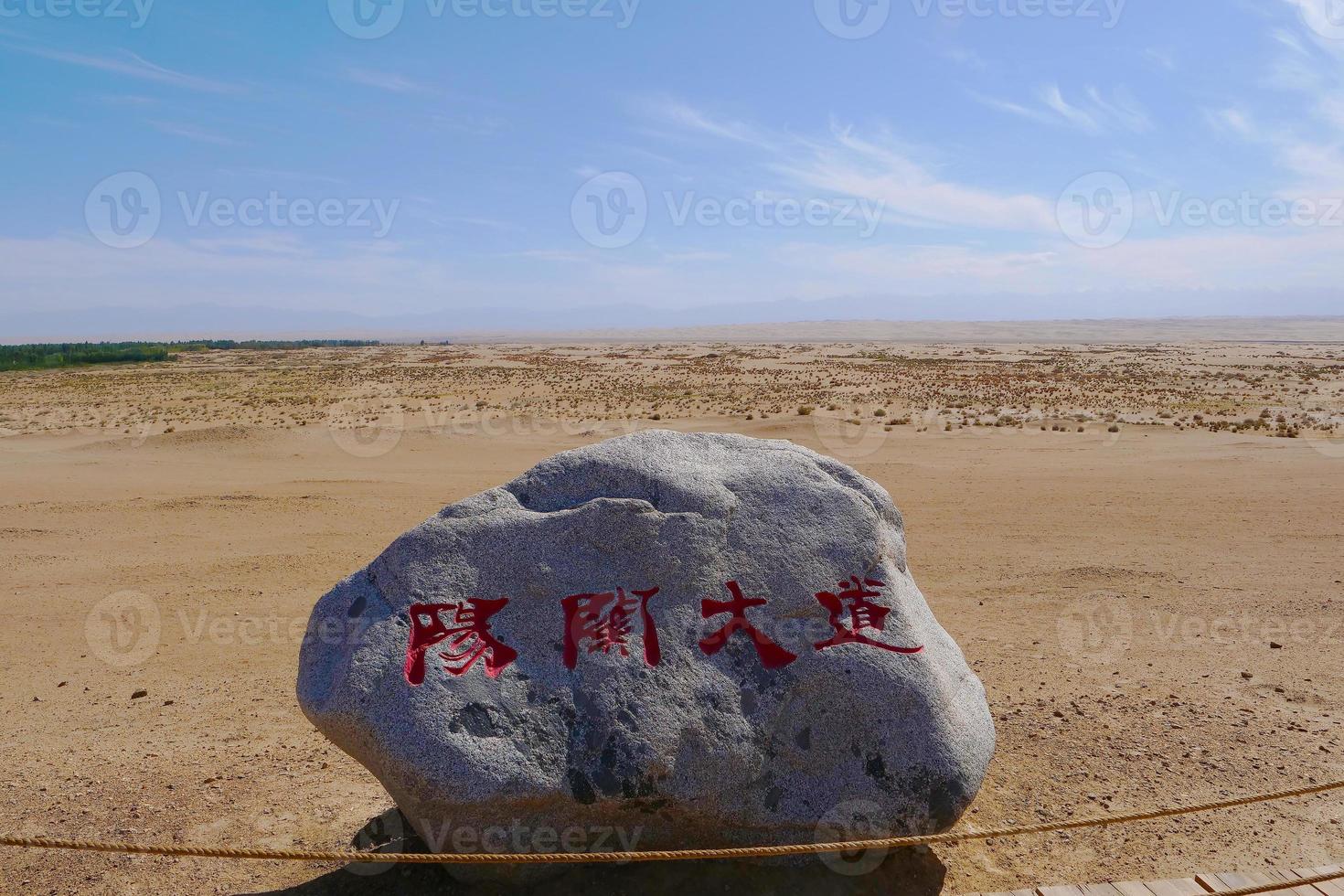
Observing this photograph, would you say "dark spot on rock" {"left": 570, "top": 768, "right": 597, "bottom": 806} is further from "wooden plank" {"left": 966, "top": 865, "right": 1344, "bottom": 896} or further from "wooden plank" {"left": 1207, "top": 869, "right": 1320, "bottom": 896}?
"wooden plank" {"left": 1207, "top": 869, "right": 1320, "bottom": 896}

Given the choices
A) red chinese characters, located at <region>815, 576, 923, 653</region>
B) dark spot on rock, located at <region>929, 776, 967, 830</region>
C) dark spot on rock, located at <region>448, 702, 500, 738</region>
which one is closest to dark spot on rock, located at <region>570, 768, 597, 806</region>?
dark spot on rock, located at <region>448, 702, 500, 738</region>

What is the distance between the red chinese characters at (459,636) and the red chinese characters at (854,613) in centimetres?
194

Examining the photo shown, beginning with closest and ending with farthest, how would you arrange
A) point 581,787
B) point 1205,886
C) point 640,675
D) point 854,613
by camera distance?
1. point 581,787
2. point 1205,886
3. point 640,675
4. point 854,613

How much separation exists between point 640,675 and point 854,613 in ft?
4.71

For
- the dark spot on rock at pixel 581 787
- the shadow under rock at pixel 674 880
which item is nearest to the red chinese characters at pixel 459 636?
the dark spot on rock at pixel 581 787

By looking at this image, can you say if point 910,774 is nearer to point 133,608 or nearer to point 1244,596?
point 1244,596

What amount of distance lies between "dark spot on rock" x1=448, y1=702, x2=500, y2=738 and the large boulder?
11 millimetres

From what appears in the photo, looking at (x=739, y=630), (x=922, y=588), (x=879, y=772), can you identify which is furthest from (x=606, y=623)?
(x=922, y=588)

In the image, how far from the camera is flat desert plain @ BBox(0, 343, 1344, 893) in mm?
5918

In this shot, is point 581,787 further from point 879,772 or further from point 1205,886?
point 1205,886

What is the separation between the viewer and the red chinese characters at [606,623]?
204 inches

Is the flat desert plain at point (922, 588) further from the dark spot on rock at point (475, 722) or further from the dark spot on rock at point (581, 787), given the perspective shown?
the dark spot on rock at point (475, 722)

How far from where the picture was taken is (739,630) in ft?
17.6

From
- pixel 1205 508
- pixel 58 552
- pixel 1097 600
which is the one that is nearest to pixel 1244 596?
pixel 1097 600
